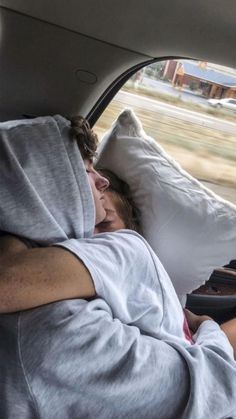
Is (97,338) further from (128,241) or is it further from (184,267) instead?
(184,267)

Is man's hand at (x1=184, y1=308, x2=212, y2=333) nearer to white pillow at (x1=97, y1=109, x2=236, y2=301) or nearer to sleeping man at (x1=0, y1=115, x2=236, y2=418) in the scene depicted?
white pillow at (x1=97, y1=109, x2=236, y2=301)

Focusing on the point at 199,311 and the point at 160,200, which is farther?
the point at 199,311

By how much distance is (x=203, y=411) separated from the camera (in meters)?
1.13

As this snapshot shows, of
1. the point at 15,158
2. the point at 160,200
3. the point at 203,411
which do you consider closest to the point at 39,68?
the point at 160,200

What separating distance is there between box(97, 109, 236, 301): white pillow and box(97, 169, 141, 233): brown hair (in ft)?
0.06

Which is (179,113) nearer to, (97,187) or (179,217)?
(179,217)

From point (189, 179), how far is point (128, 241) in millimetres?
590

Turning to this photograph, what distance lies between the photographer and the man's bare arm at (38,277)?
1.03 m

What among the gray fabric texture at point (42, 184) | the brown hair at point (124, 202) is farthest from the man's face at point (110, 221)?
the gray fabric texture at point (42, 184)

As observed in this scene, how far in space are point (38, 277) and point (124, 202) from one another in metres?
0.72

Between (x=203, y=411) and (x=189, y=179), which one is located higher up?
(x=189, y=179)

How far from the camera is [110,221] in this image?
5.23 feet

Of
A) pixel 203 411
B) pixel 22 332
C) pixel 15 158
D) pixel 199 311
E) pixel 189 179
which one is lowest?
pixel 199 311

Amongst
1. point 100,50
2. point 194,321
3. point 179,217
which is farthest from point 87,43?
point 194,321
